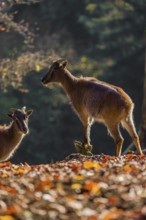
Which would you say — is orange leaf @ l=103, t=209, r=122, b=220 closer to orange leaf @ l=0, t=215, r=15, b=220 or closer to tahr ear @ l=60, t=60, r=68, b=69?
orange leaf @ l=0, t=215, r=15, b=220

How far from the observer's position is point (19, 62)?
24766 millimetres

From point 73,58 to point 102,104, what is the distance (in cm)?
2380

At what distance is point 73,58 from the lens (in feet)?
122

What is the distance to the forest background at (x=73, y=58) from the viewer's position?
113 ft

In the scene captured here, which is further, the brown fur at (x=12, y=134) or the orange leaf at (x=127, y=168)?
the brown fur at (x=12, y=134)

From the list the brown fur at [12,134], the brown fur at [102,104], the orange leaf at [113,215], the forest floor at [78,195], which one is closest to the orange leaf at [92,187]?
the forest floor at [78,195]

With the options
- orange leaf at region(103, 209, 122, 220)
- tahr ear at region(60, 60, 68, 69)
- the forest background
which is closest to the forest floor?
orange leaf at region(103, 209, 122, 220)

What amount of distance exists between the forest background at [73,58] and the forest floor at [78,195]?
76.5 ft

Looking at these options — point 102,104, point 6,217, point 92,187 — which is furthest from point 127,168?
point 102,104

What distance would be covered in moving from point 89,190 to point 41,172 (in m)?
1.84

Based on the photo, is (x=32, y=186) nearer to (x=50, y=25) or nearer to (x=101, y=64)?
(x=101, y=64)

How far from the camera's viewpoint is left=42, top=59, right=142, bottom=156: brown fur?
43.9ft

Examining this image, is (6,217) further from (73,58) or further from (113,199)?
(73,58)

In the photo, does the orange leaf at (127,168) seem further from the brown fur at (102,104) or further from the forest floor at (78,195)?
the brown fur at (102,104)
